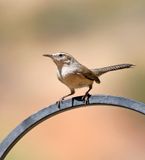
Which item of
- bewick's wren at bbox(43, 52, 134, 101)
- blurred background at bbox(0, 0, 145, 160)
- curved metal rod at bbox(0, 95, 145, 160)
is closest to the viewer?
curved metal rod at bbox(0, 95, 145, 160)

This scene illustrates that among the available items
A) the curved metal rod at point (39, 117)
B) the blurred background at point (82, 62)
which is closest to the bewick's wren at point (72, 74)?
the curved metal rod at point (39, 117)

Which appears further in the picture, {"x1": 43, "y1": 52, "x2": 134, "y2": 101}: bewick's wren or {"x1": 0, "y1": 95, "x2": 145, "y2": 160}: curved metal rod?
{"x1": 43, "y1": 52, "x2": 134, "y2": 101}: bewick's wren

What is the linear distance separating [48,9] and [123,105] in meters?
12.8

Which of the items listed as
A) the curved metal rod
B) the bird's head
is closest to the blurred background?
the bird's head

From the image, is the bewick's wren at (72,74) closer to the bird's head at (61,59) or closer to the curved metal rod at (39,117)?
the bird's head at (61,59)

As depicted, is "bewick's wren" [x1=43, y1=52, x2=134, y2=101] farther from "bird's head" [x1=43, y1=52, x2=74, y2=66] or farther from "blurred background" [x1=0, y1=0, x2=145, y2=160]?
"blurred background" [x1=0, y1=0, x2=145, y2=160]

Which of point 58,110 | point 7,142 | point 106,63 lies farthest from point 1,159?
point 106,63

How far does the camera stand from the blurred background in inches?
357

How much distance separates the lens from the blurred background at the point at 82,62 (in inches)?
357

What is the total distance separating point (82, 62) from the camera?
12148mm

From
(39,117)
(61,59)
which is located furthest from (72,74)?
(39,117)

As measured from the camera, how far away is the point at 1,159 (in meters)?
3.18

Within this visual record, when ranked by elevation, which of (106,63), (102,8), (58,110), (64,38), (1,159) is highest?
(102,8)

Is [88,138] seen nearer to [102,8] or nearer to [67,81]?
[67,81]
